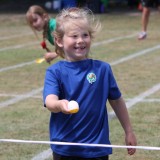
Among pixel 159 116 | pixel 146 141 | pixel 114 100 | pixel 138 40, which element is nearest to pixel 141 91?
pixel 159 116

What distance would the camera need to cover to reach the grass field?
19.9 ft

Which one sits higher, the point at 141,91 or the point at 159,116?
the point at 159,116

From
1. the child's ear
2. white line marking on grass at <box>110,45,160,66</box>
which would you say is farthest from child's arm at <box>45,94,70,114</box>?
white line marking on grass at <box>110,45,160,66</box>

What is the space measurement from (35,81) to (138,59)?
3117 millimetres

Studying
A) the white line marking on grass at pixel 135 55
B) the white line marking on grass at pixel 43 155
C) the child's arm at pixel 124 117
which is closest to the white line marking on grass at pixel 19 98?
the white line marking on grass at pixel 43 155

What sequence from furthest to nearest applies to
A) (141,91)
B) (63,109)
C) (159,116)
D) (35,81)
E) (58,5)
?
(58,5) < (35,81) < (141,91) < (159,116) < (63,109)

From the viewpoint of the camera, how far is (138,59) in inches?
482

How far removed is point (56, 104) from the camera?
3459 mm

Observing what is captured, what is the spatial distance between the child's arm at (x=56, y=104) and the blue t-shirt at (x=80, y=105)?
7 centimetres

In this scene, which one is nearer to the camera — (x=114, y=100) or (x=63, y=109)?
(x=63, y=109)

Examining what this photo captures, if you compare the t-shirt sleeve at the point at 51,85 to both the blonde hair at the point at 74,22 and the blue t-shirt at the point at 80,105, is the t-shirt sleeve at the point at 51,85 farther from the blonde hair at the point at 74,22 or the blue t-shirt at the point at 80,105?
the blonde hair at the point at 74,22

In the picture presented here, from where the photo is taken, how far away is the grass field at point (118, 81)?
19.9 ft

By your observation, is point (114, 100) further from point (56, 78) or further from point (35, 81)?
point (35, 81)

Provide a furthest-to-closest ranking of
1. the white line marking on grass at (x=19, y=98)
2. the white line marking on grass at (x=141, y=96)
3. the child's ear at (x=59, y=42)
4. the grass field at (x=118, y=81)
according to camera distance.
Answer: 1. the white line marking on grass at (x=19, y=98)
2. the white line marking on grass at (x=141, y=96)
3. the grass field at (x=118, y=81)
4. the child's ear at (x=59, y=42)
